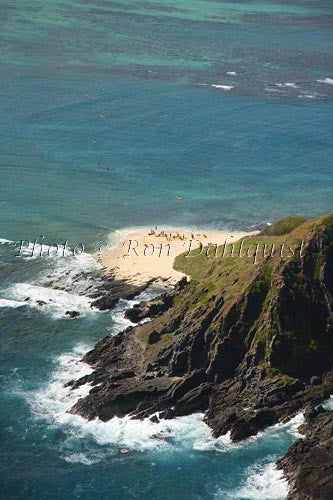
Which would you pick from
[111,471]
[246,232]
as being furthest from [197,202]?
[111,471]

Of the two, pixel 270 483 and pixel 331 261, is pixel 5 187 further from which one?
pixel 270 483

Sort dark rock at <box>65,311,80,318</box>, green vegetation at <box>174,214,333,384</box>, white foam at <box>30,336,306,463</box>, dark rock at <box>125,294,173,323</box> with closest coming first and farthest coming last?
white foam at <box>30,336,306,463</box>
green vegetation at <box>174,214,333,384</box>
dark rock at <box>125,294,173,323</box>
dark rock at <box>65,311,80,318</box>

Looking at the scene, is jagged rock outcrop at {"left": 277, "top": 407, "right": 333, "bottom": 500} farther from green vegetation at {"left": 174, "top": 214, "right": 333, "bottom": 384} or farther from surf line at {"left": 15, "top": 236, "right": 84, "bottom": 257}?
surf line at {"left": 15, "top": 236, "right": 84, "bottom": 257}

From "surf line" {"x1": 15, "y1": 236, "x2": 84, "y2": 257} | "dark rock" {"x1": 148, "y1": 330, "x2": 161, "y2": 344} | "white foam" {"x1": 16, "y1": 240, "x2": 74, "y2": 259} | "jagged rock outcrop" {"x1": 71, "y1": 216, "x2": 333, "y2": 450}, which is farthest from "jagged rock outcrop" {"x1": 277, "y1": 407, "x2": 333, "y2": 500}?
"surf line" {"x1": 15, "y1": 236, "x2": 84, "y2": 257}

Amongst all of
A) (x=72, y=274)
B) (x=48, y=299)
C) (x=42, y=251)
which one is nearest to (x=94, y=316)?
(x=48, y=299)

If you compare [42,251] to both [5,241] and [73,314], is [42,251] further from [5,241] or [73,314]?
[73,314]

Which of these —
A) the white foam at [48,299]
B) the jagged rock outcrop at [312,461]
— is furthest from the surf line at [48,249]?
the jagged rock outcrop at [312,461]
